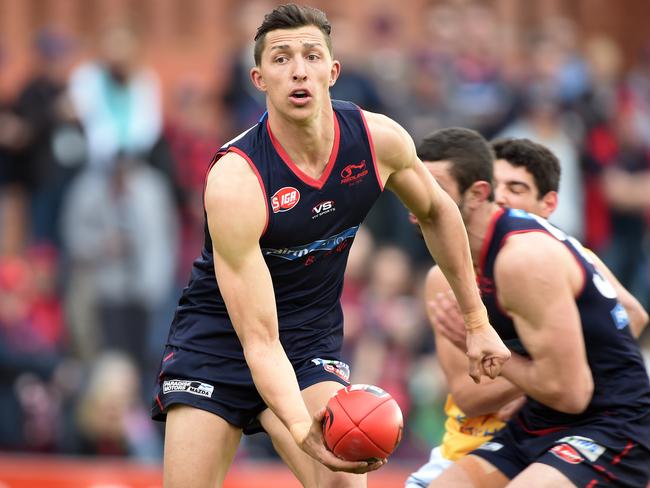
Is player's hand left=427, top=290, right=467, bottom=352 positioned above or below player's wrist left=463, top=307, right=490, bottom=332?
below

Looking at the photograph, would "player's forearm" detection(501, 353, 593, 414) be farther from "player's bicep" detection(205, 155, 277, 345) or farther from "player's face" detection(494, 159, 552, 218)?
"player's bicep" detection(205, 155, 277, 345)

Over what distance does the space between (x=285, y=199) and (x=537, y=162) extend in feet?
5.08

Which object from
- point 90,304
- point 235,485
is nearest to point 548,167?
point 235,485

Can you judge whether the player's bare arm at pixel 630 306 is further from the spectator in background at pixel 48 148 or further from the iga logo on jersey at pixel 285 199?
the spectator in background at pixel 48 148

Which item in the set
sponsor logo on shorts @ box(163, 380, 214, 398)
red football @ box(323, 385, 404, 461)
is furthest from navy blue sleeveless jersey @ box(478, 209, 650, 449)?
sponsor logo on shorts @ box(163, 380, 214, 398)

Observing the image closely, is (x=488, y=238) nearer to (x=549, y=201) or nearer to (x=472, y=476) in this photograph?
(x=549, y=201)

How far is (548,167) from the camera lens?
6691 millimetres

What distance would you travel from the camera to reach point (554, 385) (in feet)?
19.5

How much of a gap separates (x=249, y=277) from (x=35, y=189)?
685 centimetres

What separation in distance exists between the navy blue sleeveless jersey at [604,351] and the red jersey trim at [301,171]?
872mm

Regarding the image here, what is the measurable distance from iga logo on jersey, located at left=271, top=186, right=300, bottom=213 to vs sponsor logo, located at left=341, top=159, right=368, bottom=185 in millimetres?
257

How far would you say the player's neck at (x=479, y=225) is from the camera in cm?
636

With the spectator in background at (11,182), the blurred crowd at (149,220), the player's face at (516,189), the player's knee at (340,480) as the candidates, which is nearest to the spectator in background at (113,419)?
the blurred crowd at (149,220)

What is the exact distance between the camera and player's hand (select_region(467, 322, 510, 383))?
5.94 metres
